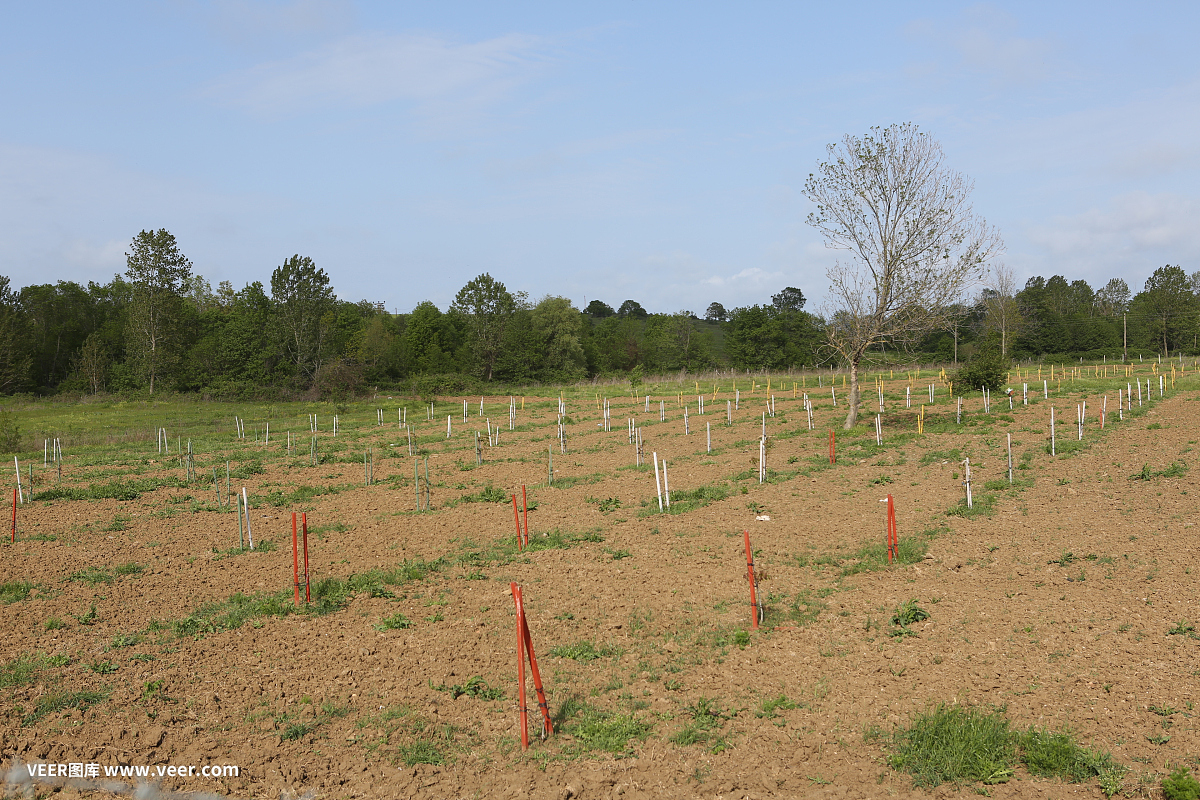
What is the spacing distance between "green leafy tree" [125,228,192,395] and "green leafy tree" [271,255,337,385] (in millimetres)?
8763

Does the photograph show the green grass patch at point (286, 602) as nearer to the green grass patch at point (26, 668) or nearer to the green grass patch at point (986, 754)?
the green grass patch at point (26, 668)

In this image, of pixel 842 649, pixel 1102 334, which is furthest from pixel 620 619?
pixel 1102 334

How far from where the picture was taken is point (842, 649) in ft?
29.6

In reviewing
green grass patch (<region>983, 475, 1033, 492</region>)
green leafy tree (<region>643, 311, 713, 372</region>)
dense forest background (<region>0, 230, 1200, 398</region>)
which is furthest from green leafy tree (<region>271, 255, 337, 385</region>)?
green grass patch (<region>983, 475, 1033, 492</region>)

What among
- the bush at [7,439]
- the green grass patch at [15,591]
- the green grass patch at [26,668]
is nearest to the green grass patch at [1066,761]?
the green grass patch at [26,668]

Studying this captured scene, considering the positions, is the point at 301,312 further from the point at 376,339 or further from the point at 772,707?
the point at 772,707

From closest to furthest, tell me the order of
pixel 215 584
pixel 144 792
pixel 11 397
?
pixel 144 792 → pixel 215 584 → pixel 11 397

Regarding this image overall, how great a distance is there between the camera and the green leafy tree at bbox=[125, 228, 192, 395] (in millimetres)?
64438

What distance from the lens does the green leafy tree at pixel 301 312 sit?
221 feet

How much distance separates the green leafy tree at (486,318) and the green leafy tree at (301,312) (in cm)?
1599

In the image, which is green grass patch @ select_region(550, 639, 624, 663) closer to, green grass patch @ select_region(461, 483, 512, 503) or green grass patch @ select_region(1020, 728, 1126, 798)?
green grass patch @ select_region(1020, 728, 1126, 798)

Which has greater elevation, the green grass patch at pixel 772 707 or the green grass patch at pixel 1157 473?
the green grass patch at pixel 1157 473

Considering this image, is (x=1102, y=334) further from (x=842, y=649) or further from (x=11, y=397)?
(x=11, y=397)

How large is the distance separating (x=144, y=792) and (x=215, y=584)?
6.89 m
